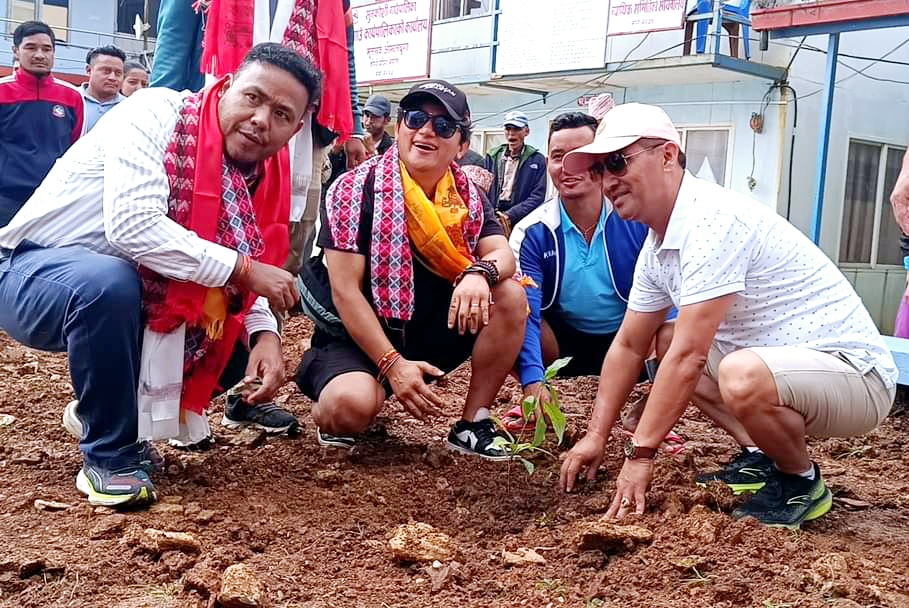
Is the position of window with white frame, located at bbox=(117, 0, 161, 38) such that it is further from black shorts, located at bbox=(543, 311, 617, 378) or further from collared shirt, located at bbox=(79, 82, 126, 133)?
black shorts, located at bbox=(543, 311, 617, 378)

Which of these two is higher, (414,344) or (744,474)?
(414,344)

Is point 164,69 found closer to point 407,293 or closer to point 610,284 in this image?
point 407,293

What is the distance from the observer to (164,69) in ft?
12.5

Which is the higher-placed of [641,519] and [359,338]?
[359,338]

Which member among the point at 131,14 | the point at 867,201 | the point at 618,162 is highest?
the point at 131,14

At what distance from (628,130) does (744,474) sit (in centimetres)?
125

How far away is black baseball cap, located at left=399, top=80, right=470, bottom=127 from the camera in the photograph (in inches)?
137

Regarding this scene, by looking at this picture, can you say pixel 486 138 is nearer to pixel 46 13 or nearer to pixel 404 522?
pixel 404 522

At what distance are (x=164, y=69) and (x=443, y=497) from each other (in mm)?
2020

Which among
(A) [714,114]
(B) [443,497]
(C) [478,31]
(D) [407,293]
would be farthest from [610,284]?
(C) [478,31]

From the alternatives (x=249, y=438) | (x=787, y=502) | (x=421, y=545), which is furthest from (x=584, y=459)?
(x=249, y=438)

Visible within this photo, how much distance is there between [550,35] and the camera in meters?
10.6

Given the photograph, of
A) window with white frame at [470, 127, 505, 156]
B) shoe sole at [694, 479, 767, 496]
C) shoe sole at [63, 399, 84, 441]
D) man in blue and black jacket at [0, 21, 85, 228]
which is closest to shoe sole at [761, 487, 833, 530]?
shoe sole at [694, 479, 767, 496]

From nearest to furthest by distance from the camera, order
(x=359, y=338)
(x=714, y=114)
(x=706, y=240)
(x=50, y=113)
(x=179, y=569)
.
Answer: (x=179, y=569) → (x=706, y=240) → (x=359, y=338) → (x=50, y=113) → (x=714, y=114)
